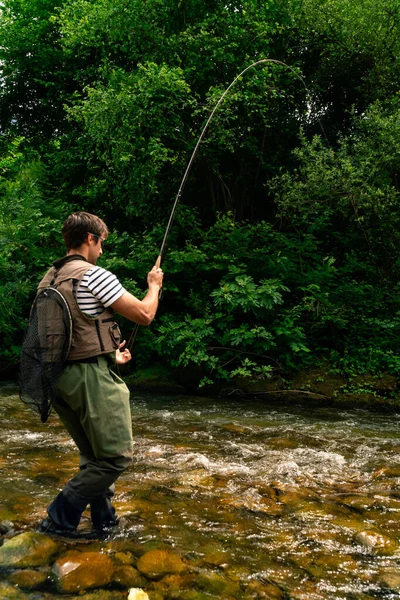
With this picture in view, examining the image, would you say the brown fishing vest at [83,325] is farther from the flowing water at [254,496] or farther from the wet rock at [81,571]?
the flowing water at [254,496]

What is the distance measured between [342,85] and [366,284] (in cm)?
526

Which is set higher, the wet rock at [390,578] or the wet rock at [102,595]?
the wet rock at [102,595]

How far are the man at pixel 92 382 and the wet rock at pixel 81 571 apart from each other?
0.97 ft

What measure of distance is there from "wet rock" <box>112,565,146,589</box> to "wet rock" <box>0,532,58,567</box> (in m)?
0.42

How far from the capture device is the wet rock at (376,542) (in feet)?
11.8

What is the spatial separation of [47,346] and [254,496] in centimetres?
230

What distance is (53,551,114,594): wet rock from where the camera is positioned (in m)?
3.02

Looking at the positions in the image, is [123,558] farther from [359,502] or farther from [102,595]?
[359,502]

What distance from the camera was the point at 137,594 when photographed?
2.91 meters

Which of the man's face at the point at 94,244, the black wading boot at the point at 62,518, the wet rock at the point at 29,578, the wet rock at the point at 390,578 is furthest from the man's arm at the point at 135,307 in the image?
the wet rock at the point at 390,578

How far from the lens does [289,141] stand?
1327 cm

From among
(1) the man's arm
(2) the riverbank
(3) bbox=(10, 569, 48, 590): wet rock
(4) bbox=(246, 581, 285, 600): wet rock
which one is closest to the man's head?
(1) the man's arm

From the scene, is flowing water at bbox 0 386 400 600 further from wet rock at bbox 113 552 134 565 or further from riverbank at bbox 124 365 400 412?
riverbank at bbox 124 365 400 412

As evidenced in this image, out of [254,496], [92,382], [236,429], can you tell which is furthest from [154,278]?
[236,429]
